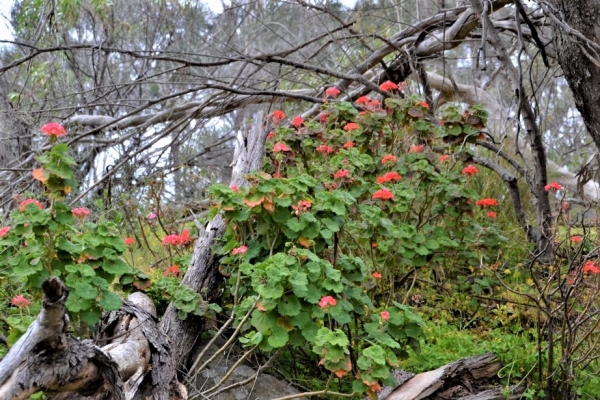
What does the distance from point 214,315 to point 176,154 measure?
4.22 meters

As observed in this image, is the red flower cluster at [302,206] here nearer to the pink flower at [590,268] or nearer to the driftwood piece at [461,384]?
the driftwood piece at [461,384]

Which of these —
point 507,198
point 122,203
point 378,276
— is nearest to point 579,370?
point 378,276

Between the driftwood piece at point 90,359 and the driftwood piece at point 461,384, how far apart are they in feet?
3.74

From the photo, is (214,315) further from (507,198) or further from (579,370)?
(507,198)

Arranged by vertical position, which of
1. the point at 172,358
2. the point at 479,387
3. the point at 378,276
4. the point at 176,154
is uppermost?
the point at 176,154

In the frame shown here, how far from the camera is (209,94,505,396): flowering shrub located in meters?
3.09

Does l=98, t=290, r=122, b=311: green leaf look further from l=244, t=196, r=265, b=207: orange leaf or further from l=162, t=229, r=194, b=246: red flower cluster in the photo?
l=162, t=229, r=194, b=246: red flower cluster

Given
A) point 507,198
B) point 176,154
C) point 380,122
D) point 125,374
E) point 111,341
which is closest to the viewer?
point 125,374

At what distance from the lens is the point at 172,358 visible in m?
3.33

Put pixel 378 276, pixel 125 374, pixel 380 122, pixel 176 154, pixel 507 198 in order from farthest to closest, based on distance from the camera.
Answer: pixel 176 154
pixel 507 198
pixel 380 122
pixel 378 276
pixel 125 374

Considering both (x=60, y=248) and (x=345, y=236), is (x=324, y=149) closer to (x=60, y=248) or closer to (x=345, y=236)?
(x=345, y=236)

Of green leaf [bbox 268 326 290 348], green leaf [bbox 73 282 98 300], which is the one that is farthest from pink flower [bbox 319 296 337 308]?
green leaf [bbox 73 282 98 300]

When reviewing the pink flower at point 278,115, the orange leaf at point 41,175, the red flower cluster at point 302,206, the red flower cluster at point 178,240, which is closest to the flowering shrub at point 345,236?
the red flower cluster at point 302,206

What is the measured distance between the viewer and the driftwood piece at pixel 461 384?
137 inches
